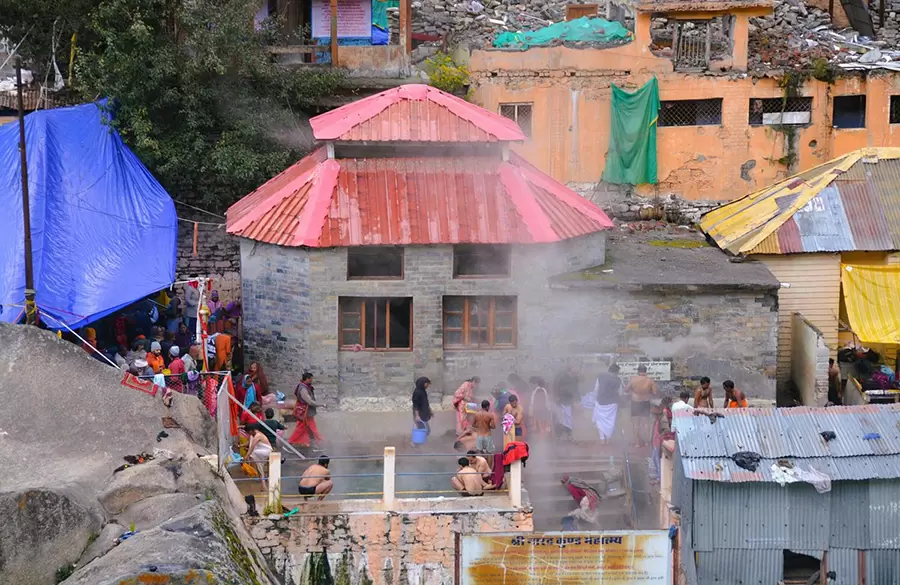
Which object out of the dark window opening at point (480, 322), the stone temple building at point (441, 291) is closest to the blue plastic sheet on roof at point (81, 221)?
the stone temple building at point (441, 291)

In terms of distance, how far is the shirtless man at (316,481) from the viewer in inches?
695

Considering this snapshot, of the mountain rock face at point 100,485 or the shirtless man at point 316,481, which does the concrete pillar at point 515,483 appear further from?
the mountain rock face at point 100,485

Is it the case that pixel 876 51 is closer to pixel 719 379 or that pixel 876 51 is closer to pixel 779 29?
pixel 779 29

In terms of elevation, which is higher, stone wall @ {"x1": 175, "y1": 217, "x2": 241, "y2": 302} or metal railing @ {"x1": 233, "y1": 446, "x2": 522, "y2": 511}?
stone wall @ {"x1": 175, "y1": 217, "x2": 241, "y2": 302}

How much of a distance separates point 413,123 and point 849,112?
10.5m

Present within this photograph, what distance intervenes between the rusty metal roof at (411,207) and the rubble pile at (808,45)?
7290mm

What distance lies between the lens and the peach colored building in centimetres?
2600

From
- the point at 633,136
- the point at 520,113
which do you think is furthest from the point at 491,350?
the point at 633,136

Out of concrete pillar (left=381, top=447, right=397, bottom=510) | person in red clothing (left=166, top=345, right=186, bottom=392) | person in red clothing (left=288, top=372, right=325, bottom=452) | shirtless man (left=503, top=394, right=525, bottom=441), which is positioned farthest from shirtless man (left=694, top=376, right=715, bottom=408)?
person in red clothing (left=166, top=345, right=186, bottom=392)

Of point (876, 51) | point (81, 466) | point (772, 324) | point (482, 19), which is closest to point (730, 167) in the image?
point (876, 51)

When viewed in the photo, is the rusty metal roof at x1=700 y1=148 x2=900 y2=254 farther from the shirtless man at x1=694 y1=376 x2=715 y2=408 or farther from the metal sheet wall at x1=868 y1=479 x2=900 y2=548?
the metal sheet wall at x1=868 y1=479 x2=900 y2=548

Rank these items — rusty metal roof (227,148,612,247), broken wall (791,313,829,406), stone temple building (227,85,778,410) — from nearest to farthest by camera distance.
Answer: rusty metal roof (227,148,612,247), stone temple building (227,85,778,410), broken wall (791,313,829,406)

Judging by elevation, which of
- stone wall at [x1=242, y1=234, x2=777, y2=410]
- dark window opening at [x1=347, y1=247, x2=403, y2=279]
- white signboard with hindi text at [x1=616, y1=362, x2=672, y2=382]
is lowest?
white signboard with hindi text at [x1=616, y1=362, x2=672, y2=382]

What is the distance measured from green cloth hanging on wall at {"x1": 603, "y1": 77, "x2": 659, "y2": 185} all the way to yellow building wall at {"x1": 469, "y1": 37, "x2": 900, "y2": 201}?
0.77ft
